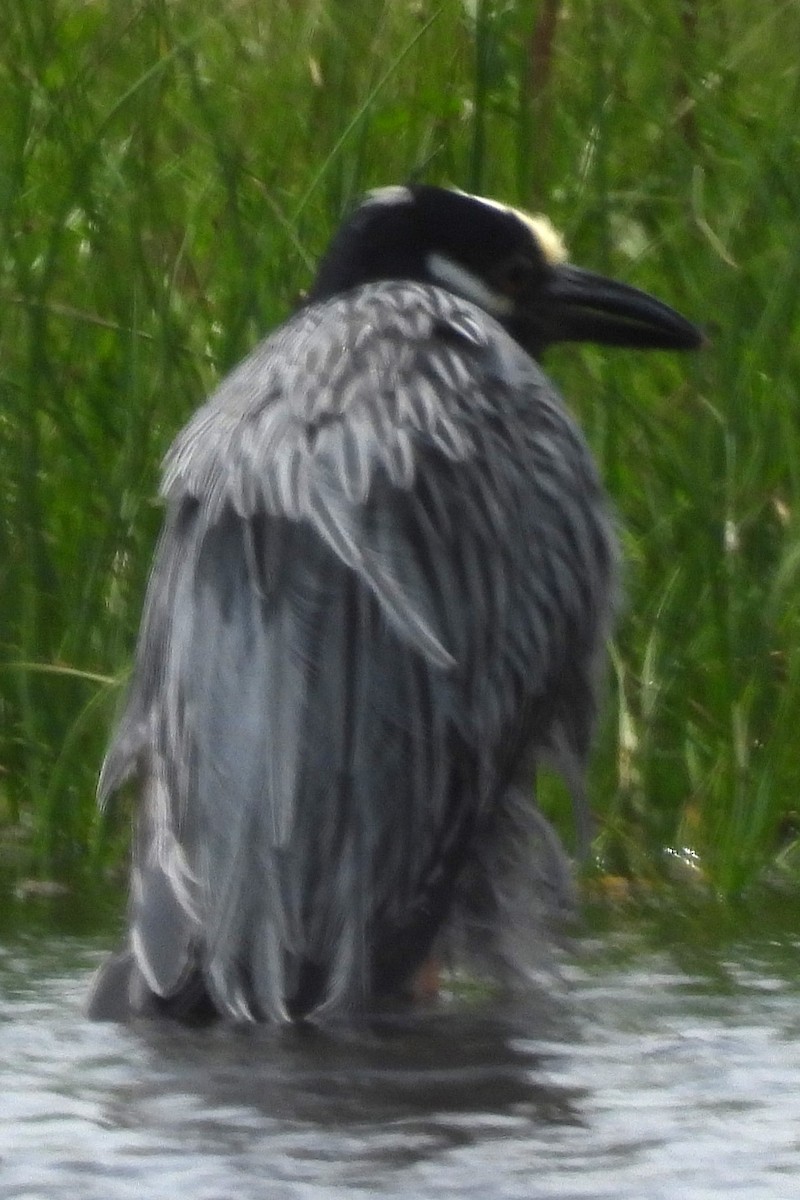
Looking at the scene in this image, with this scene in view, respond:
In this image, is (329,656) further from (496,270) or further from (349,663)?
(496,270)

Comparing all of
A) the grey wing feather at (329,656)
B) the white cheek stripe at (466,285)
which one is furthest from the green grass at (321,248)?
the grey wing feather at (329,656)

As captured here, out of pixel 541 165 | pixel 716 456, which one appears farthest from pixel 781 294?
pixel 541 165

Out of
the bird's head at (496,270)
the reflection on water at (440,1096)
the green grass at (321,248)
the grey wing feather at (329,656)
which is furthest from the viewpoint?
the green grass at (321,248)

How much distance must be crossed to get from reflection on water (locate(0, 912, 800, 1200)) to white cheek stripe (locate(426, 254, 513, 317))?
1219 millimetres

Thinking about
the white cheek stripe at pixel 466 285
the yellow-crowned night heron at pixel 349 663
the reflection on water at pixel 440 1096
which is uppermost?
the white cheek stripe at pixel 466 285

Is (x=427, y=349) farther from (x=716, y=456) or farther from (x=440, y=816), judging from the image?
(x=716, y=456)

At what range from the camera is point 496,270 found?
475cm

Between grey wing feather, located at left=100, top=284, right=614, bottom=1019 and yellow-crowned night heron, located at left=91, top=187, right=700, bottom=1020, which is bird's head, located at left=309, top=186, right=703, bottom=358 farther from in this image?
grey wing feather, located at left=100, top=284, right=614, bottom=1019

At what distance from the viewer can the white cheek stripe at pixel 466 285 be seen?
4664 millimetres

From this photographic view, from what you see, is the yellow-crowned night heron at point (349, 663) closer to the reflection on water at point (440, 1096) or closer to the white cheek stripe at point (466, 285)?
the reflection on water at point (440, 1096)

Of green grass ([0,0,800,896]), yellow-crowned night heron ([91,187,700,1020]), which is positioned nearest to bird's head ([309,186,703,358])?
green grass ([0,0,800,896])

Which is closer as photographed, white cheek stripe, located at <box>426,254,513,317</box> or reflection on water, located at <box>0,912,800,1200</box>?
reflection on water, located at <box>0,912,800,1200</box>

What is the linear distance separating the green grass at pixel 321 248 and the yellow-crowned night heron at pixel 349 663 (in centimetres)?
62

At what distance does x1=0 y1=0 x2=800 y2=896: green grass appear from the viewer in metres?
4.82
